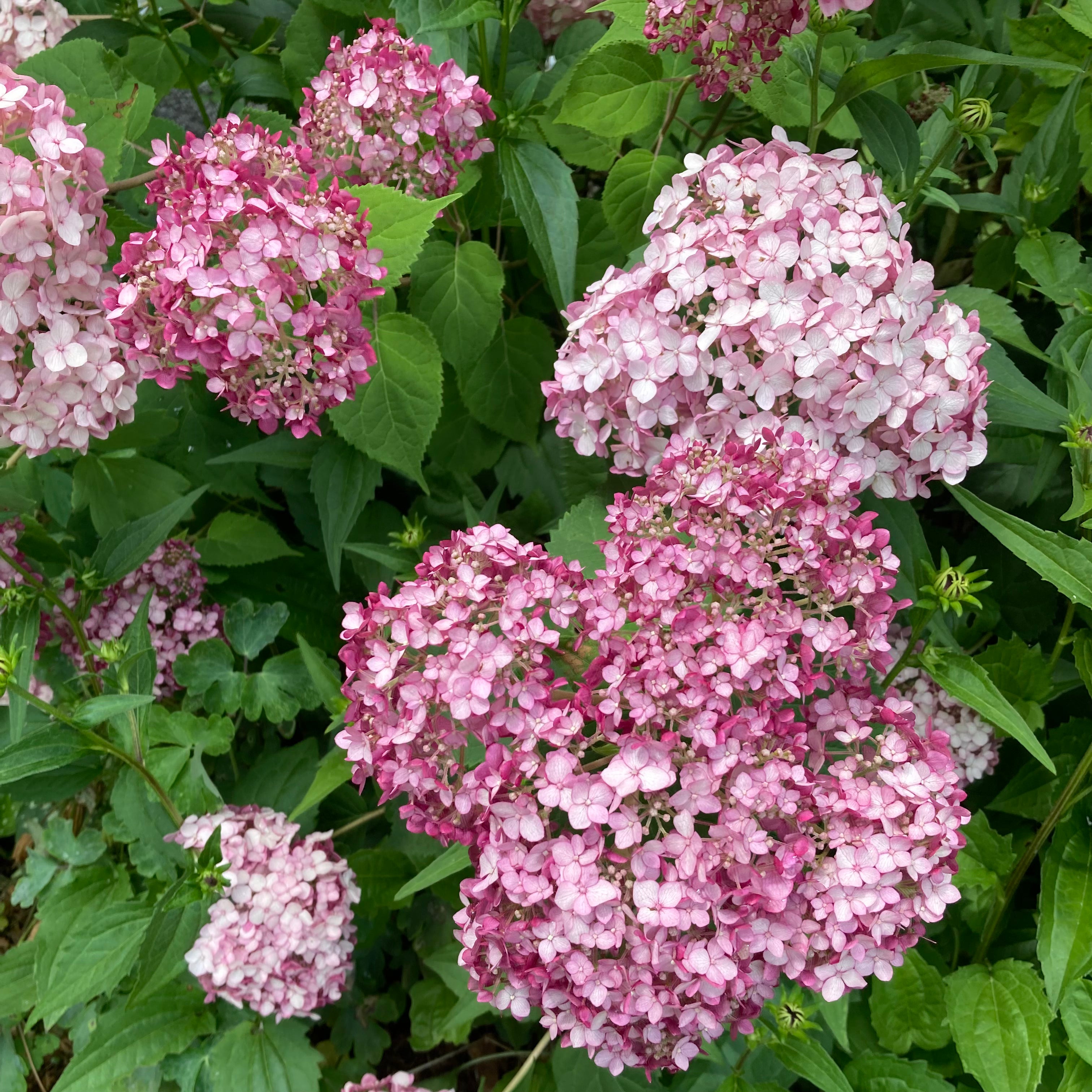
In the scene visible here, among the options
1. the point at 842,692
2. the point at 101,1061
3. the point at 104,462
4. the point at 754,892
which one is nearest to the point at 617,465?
the point at 842,692

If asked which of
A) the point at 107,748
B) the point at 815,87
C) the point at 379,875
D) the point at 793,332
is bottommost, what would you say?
the point at 379,875

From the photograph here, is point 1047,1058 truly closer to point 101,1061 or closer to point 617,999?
point 617,999

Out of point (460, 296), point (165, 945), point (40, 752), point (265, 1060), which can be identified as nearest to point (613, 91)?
point (460, 296)

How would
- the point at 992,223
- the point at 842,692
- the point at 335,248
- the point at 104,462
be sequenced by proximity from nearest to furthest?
the point at 842,692 < the point at 335,248 < the point at 104,462 < the point at 992,223

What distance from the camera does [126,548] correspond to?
1.77 m

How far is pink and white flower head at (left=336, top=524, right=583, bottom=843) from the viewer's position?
1.15m

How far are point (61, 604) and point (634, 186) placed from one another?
4.36ft

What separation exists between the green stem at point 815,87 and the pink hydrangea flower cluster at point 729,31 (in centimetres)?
4

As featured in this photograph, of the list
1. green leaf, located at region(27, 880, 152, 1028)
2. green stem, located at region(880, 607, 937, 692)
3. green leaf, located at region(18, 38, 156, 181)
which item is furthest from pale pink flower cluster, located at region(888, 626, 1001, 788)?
green leaf, located at region(18, 38, 156, 181)

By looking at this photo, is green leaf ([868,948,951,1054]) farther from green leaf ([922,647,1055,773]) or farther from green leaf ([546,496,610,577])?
green leaf ([546,496,610,577])

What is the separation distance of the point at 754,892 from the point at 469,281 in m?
1.20

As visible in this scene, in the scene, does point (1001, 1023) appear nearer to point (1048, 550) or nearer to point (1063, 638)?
point (1063, 638)

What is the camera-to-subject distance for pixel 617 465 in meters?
1.43

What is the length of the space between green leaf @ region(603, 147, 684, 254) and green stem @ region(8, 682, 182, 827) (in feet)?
4.16
